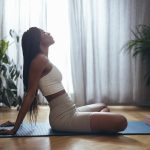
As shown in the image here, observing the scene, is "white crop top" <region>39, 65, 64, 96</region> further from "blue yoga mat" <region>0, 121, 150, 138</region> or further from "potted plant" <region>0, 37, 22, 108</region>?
"potted plant" <region>0, 37, 22, 108</region>

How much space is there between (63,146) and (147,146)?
1.76 ft

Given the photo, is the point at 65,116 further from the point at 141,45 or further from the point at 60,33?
the point at 60,33

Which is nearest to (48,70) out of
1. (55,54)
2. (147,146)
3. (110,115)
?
(110,115)

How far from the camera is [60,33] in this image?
4602 mm

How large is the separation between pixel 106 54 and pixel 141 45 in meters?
0.54

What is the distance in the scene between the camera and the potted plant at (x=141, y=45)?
13.9 feet

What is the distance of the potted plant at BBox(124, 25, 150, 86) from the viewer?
13.9 ft

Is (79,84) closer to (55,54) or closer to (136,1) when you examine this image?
(55,54)

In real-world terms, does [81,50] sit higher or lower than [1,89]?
higher

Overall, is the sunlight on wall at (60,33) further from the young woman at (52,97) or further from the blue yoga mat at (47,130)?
the young woman at (52,97)

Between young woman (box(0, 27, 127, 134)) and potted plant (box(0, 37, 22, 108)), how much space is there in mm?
1588

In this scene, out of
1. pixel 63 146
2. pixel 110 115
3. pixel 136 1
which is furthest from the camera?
pixel 136 1

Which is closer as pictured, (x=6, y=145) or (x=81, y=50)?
(x=6, y=145)

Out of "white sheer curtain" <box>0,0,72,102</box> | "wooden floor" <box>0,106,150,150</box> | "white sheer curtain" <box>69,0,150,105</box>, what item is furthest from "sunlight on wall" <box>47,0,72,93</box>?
"wooden floor" <box>0,106,150,150</box>
